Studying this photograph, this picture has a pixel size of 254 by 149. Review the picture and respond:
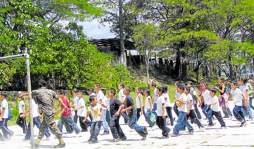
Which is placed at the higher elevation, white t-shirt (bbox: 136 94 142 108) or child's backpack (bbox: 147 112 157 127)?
white t-shirt (bbox: 136 94 142 108)

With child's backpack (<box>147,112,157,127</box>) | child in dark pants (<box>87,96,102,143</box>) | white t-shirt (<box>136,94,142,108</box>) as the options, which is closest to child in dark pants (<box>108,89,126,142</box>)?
child in dark pants (<box>87,96,102,143</box>)

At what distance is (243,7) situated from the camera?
38.5 m

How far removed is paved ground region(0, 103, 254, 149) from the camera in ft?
40.7

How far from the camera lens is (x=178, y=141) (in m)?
13.2

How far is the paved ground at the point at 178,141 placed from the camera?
12.4 m

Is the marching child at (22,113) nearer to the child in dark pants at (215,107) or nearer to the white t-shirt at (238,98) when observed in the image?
the child in dark pants at (215,107)

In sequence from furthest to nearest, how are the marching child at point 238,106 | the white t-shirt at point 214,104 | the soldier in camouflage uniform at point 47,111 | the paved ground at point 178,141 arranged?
1. the marching child at point 238,106
2. the white t-shirt at point 214,104
3. the soldier in camouflage uniform at point 47,111
4. the paved ground at point 178,141

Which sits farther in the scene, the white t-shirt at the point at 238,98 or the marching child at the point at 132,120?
the white t-shirt at the point at 238,98

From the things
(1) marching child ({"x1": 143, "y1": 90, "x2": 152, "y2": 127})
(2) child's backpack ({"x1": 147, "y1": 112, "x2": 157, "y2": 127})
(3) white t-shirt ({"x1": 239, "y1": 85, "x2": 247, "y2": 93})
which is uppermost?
(3) white t-shirt ({"x1": 239, "y1": 85, "x2": 247, "y2": 93})

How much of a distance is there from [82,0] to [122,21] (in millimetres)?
12725

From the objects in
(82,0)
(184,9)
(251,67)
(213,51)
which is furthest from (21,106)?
(251,67)

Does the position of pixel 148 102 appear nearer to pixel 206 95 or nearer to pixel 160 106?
pixel 206 95

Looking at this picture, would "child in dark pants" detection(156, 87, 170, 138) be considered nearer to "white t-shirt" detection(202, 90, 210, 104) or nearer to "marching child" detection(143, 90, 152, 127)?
"marching child" detection(143, 90, 152, 127)

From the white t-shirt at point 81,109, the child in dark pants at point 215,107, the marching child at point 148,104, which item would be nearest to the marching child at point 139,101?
the marching child at point 148,104
